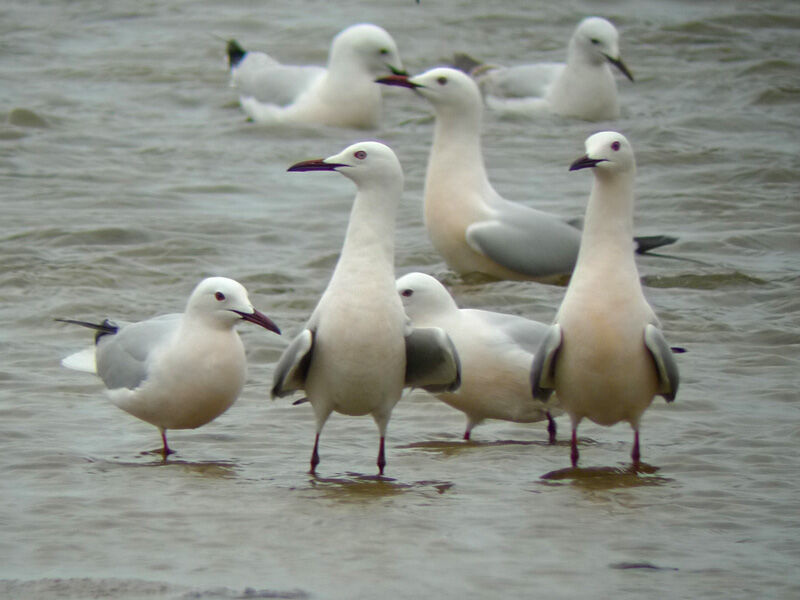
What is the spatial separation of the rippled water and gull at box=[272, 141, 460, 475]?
0.35m

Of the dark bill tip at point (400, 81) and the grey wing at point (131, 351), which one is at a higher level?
the dark bill tip at point (400, 81)

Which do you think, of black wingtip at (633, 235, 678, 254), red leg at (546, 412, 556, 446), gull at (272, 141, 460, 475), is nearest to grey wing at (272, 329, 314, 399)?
gull at (272, 141, 460, 475)

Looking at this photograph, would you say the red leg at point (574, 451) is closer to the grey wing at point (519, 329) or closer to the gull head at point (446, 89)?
the grey wing at point (519, 329)

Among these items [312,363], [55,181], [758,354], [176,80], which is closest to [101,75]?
[176,80]

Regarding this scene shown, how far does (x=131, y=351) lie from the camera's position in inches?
258

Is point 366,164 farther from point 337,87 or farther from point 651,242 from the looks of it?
point 337,87

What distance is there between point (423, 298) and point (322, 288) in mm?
2698

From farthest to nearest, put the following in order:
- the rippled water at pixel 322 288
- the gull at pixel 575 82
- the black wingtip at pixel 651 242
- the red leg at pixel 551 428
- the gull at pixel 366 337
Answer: the gull at pixel 575 82
the black wingtip at pixel 651 242
the red leg at pixel 551 428
the gull at pixel 366 337
the rippled water at pixel 322 288

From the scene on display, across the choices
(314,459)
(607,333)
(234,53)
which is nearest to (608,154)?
(607,333)

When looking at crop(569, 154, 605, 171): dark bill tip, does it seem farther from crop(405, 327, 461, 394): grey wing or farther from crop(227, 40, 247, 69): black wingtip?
crop(227, 40, 247, 69): black wingtip

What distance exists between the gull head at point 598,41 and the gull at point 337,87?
165 centimetres

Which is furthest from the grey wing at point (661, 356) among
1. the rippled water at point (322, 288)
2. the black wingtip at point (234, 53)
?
the black wingtip at point (234, 53)

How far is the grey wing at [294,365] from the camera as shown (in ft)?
18.9

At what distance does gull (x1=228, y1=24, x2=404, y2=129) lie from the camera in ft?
45.5
